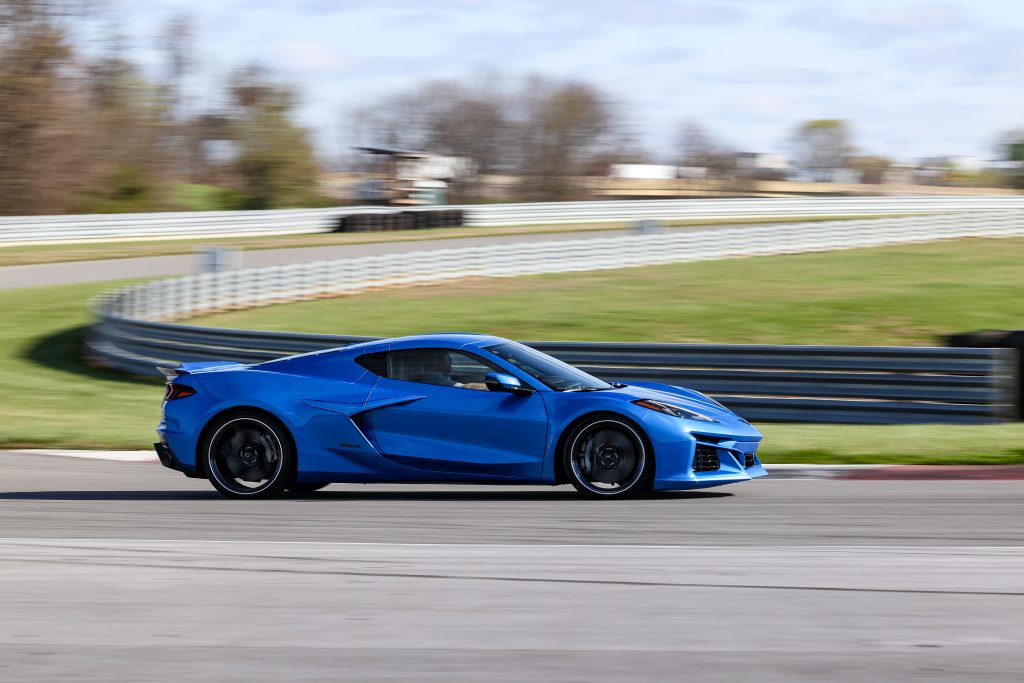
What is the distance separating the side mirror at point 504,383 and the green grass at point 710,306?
11.1 meters

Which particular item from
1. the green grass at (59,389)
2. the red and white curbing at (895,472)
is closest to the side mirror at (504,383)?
the red and white curbing at (895,472)

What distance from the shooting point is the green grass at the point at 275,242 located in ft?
116

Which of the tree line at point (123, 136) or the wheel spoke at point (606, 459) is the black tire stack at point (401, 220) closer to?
the tree line at point (123, 136)

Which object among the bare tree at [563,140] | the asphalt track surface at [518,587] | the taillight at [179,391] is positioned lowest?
the asphalt track surface at [518,587]

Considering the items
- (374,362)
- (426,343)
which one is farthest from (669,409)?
(374,362)

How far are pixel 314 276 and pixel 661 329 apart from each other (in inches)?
341

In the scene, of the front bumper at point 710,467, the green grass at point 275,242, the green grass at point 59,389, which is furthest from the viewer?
the green grass at point 275,242

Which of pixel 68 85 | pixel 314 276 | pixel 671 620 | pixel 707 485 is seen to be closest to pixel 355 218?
pixel 68 85

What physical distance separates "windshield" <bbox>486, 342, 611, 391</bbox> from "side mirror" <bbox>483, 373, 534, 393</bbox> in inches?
6.6

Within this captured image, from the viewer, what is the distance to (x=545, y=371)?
8531mm

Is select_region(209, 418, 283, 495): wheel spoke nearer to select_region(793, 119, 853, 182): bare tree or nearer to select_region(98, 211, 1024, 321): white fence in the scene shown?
select_region(98, 211, 1024, 321): white fence

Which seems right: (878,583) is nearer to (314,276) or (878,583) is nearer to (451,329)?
(451,329)

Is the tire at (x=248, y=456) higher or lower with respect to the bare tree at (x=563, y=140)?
lower

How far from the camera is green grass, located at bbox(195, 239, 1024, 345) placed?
20078 millimetres
